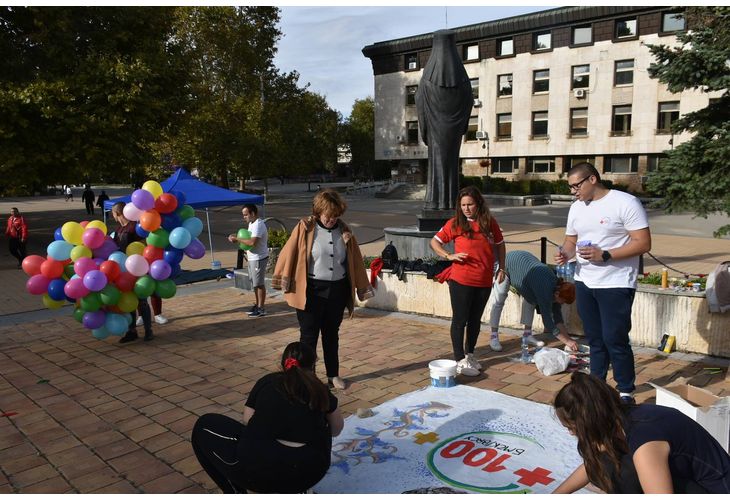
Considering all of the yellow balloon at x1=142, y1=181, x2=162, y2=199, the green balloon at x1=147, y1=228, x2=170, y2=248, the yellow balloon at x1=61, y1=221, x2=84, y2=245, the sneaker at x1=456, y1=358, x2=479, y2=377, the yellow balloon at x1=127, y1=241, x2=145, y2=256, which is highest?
the yellow balloon at x1=142, y1=181, x2=162, y2=199

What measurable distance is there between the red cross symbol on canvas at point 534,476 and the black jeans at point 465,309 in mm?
1805

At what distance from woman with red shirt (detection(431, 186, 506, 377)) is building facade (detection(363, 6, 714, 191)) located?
3134 centimetres

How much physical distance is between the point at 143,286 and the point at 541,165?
3624 centimetres

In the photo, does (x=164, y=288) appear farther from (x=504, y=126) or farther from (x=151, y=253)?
(x=504, y=126)

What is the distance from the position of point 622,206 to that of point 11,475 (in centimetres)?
457

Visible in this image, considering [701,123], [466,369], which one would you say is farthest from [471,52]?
[466,369]

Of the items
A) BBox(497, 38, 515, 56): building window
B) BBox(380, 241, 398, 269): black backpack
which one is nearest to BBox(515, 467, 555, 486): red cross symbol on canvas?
BBox(380, 241, 398, 269): black backpack

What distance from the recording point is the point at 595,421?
Answer: 2275mm

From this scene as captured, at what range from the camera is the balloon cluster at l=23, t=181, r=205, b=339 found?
253 inches

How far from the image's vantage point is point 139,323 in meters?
7.80

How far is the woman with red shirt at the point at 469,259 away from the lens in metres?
5.10

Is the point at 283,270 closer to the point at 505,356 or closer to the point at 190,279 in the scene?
the point at 505,356

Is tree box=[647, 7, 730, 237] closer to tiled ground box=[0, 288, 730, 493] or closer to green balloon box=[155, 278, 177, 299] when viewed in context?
tiled ground box=[0, 288, 730, 493]

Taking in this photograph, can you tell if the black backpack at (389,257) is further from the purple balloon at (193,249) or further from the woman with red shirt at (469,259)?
the woman with red shirt at (469,259)
